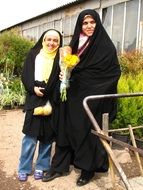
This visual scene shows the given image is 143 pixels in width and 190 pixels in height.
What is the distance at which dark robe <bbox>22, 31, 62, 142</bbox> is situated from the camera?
4.49 m

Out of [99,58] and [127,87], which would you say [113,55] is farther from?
[127,87]

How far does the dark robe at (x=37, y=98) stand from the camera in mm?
4492

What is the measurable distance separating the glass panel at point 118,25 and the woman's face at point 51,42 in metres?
9.22

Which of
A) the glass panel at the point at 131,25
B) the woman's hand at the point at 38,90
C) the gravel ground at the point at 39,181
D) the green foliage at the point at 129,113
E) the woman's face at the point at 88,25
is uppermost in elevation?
the glass panel at the point at 131,25

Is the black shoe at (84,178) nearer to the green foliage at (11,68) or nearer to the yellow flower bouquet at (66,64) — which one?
the yellow flower bouquet at (66,64)

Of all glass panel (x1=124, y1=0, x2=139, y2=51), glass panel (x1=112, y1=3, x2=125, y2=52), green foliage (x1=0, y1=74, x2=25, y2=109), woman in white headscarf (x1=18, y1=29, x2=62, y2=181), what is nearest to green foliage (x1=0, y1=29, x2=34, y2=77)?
green foliage (x1=0, y1=74, x2=25, y2=109)

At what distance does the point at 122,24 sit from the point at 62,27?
649cm

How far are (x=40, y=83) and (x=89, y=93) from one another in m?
0.56

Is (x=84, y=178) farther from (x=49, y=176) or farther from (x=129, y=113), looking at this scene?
(x=129, y=113)

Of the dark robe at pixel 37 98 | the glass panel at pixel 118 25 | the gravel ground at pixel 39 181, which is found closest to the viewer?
the dark robe at pixel 37 98

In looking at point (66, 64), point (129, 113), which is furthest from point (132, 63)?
point (66, 64)

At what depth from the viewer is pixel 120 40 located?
1366 centimetres

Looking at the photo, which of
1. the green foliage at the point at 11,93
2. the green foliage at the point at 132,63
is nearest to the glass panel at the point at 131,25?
the green foliage at the point at 132,63

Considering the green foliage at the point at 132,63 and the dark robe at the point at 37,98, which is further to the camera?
the green foliage at the point at 132,63
